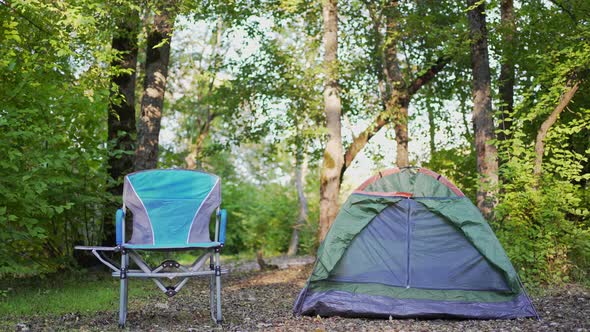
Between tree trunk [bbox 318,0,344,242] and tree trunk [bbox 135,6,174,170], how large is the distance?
2549 millimetres

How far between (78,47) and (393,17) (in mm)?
5784

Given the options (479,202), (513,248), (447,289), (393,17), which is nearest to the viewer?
(447,289)

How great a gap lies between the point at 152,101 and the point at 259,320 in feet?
16.4

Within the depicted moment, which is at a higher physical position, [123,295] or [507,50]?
[507,50]

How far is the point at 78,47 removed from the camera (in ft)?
25.4

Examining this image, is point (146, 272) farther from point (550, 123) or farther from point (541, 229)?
point (550, 123)

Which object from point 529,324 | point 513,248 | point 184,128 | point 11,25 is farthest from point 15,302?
point 184,128

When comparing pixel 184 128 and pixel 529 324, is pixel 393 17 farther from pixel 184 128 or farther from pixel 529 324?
pixel 184 128

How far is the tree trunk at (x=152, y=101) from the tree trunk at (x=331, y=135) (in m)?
2.55

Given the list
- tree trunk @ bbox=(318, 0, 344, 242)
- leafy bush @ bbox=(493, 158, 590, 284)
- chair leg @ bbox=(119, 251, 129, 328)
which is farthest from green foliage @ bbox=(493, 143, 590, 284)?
chair leg @ bbox=(119, 251, 129, 328)

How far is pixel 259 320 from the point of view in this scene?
543cm

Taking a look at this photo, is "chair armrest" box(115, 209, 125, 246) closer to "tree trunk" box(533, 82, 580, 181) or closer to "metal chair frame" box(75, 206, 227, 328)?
"metal chair frame" box(75, 206, 227, 328)

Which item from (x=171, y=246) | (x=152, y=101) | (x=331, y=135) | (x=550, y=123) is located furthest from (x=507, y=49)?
(x=171, y=246)

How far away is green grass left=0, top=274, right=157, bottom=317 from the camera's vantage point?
18.9ft
